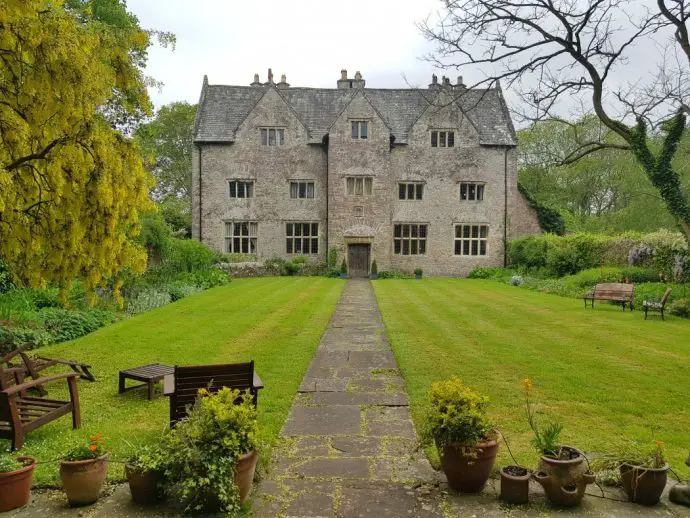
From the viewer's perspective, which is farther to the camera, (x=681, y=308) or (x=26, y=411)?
(x=681, y=308)

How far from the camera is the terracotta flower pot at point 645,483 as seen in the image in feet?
15.7

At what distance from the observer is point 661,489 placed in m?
4.81

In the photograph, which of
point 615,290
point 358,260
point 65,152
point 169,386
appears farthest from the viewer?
point 358,260

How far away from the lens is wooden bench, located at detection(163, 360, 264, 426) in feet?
19.2

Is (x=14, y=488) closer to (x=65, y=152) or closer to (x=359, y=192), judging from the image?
(x=65, y=152)

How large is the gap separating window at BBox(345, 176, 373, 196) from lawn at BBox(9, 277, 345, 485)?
43.6 ft

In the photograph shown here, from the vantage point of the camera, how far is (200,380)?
596 centimetres

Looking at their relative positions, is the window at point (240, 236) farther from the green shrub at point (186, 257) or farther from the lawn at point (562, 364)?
the lawn at point (562, 364)

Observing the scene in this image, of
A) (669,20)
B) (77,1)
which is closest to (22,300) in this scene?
(77,1)

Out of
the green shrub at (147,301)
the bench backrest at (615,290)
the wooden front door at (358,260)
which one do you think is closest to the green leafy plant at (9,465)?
the green shrub at (147,301)

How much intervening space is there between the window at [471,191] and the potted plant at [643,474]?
101 ft

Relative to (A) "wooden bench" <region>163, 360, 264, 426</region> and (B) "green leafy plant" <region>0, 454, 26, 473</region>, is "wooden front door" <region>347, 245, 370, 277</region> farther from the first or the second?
(B) "green leafy plant" <region>0, 454, 26, 473</region>

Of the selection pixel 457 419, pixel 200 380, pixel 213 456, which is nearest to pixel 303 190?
pixel 200 380

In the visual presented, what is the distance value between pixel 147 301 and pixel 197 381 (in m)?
13.5
